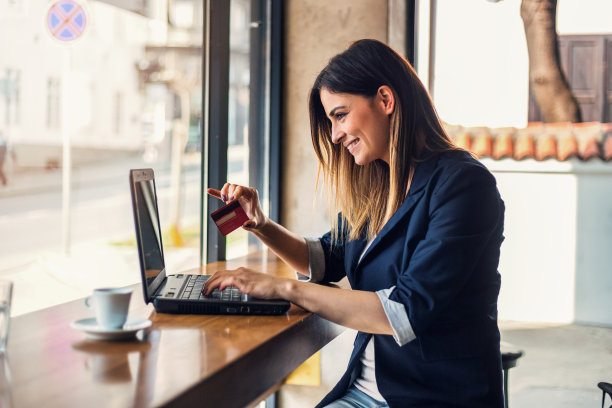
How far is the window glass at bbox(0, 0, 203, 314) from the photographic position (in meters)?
1.77

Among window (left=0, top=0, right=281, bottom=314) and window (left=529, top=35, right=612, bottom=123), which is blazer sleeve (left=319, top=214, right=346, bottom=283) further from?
window (left=529, top=35, right=612, bottom=123)

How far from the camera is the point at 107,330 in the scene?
121 centimetres

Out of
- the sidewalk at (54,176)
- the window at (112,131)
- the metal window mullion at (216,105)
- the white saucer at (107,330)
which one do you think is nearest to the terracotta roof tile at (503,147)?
the window at (112,131)

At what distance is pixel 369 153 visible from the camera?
1.72m

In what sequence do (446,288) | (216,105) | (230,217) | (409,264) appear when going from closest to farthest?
1. (446,288)
2. (409,264)
3. (230,217)
4. (216,105)

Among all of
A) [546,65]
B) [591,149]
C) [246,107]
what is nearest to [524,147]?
[591,149]

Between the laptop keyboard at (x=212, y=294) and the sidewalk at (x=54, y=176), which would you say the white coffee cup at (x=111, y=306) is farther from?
the sidewalk at (x=54, y=176)

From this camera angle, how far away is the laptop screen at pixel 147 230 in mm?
1399

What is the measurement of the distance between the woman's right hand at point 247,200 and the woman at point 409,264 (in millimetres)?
305

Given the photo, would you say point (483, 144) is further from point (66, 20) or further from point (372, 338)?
point (66, 20)

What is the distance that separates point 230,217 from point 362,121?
0.47m

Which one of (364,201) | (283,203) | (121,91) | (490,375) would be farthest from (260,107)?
(490,375)

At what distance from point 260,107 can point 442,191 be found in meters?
1.91

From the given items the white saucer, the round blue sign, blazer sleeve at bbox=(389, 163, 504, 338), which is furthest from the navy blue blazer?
the round blue sign
